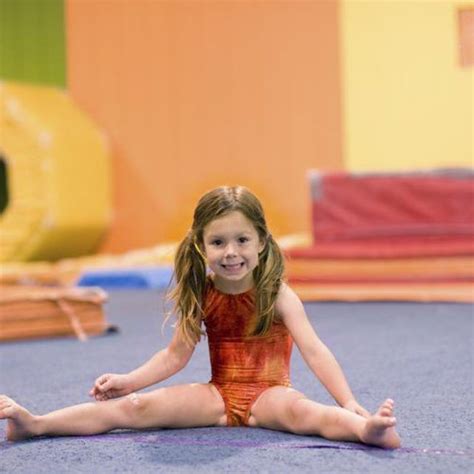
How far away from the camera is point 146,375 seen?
7.25 ft

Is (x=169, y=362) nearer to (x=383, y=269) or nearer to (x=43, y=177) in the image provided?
(x=383, y=269)

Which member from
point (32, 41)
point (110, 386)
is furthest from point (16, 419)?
point (32, 41)

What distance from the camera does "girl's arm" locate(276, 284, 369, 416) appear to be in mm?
2045

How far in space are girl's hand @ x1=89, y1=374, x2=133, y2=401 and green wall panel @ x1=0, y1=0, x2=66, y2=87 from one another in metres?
6.52

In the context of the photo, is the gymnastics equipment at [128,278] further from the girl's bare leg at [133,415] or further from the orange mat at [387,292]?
the girl's bare leg at [133,415]

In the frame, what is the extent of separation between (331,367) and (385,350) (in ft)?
4.65

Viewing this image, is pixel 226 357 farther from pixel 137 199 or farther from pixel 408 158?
pixel 137 199

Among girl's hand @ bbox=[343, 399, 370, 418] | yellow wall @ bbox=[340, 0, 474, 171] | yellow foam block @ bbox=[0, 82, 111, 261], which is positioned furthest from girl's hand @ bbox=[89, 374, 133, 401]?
yellow foam block @ bbox=[0, 82, 111, 261]

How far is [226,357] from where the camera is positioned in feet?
7.31

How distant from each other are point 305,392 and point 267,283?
0.60 m

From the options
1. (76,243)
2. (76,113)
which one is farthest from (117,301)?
(76,113)

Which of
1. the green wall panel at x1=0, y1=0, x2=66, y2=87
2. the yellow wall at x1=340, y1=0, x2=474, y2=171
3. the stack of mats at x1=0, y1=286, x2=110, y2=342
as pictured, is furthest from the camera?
the green wall panel at x1=0, y1=0, x2=66, y2=87

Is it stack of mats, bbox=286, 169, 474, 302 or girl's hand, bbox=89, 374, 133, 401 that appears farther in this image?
stack of mats, bbox=286, 169, 474, 302

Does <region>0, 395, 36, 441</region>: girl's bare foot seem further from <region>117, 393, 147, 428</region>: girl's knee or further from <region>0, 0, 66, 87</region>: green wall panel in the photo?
<region>0, 0, 66, 87</region>: green wall panel
